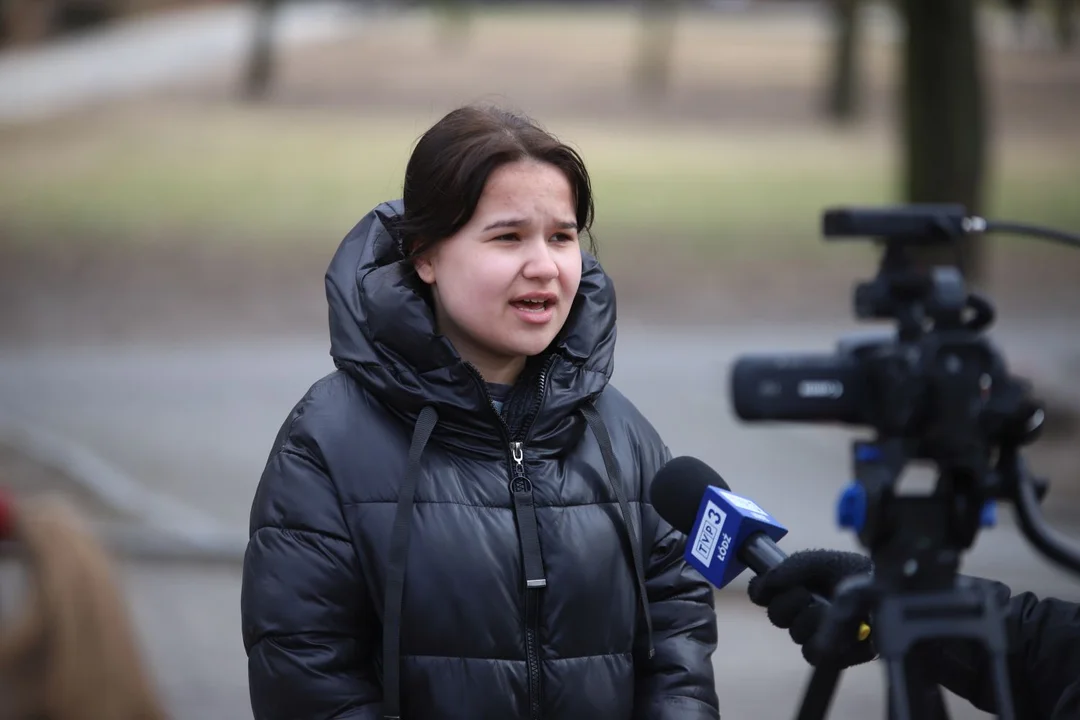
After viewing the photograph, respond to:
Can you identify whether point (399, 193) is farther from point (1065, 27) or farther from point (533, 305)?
point (1065, 27)

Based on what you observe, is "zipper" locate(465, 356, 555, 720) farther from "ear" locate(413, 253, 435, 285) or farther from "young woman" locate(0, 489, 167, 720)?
"young woman" locate(0, 489, 167, 720)

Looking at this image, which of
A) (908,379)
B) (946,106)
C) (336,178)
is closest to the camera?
(908,379)

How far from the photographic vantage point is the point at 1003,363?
1.66m

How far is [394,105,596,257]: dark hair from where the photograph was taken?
2.26 metres

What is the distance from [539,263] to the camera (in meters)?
2.24

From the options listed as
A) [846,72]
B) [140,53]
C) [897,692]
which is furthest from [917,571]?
[140,53]

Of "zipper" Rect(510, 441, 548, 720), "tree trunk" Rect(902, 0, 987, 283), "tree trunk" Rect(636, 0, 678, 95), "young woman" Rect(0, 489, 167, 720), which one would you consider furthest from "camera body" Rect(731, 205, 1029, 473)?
"tree trunk" Rect(636, 0, 678, 95)

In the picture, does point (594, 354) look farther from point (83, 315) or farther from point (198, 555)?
point (83, 315)

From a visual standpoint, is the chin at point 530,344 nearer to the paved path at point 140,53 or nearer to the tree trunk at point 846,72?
the paved path at point 140,53

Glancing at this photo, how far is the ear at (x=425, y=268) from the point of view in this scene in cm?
236

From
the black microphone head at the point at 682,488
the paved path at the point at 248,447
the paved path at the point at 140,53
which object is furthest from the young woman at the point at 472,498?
the paved path at the point at 140,53

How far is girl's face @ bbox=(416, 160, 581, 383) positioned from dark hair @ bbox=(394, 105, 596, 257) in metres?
0.02

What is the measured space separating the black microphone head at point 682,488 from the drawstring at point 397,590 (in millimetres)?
346

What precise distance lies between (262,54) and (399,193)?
26355 mm
